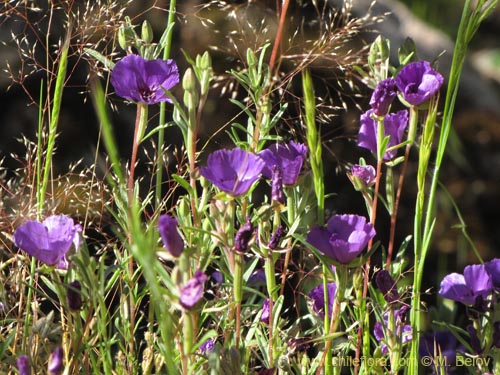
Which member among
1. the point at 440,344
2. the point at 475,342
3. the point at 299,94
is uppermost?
the point at 475,342

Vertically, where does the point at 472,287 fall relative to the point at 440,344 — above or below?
above

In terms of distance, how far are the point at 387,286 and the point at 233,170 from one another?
0.25 metres

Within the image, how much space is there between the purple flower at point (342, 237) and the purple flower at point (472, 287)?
0.77ft

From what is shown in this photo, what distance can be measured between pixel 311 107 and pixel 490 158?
218cm

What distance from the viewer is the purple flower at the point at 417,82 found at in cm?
98

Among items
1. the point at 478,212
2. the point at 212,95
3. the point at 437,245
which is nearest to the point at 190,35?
the point at 212,95

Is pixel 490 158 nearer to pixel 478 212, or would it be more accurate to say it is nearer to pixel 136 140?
pixel 478 212

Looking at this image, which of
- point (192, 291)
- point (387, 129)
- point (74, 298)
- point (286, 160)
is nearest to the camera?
point (192, 291)

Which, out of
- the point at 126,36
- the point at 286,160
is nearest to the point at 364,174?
the point at 286,160

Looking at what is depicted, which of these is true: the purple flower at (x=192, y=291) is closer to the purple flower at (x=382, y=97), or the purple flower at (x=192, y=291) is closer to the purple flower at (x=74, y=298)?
the purple flower at (x=74, y=298)

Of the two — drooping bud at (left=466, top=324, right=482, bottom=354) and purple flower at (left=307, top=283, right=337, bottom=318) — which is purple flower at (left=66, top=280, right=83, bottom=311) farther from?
drooping bud at (left=466, top=324, right=482, bottom=354)

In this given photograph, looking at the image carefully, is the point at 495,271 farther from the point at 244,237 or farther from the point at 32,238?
the point at 32,238

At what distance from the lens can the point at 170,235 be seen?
28.5 inches

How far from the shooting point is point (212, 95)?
2.17m
